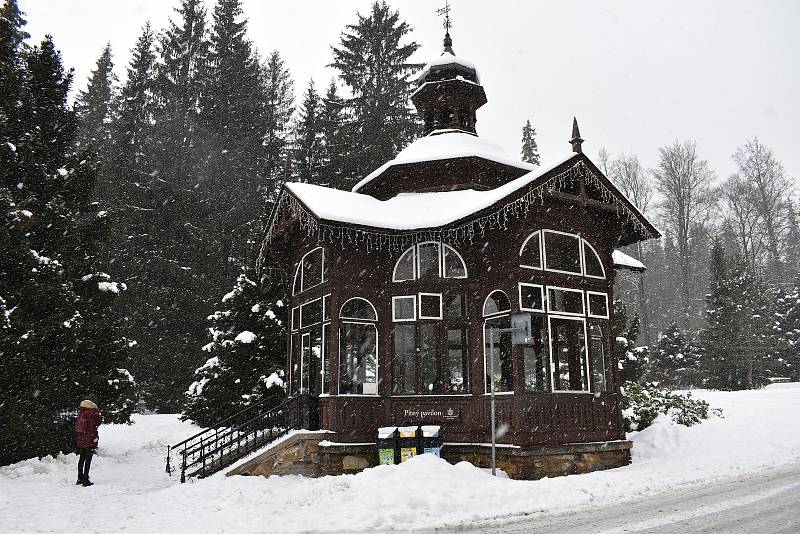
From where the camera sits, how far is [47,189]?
16.1m

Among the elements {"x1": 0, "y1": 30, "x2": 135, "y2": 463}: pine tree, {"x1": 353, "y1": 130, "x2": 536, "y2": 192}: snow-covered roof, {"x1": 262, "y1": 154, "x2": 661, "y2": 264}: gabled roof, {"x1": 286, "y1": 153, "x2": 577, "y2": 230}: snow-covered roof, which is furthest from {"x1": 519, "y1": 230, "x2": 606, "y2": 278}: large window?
{"x1": 0, "y1": 30, "x2": 135, "y2": 463}: pine tree

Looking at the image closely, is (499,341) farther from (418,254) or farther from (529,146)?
(529,146)

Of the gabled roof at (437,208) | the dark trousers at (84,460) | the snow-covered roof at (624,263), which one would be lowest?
the dark trousers at (84,460)

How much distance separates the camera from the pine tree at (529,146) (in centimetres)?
4625

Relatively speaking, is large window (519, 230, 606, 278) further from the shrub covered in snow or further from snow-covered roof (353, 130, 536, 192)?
the shrub covered in snow

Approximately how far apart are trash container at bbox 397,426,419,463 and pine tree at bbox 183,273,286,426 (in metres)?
7.57

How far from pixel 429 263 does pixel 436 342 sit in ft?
6.25

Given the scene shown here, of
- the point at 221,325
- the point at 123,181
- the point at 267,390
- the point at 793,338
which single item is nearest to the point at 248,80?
the point at 123,181

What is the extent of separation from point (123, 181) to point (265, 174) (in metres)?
8.78

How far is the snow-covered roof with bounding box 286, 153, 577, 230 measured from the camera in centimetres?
1337

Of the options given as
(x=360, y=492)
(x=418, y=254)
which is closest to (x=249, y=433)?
(x=360, y=492)

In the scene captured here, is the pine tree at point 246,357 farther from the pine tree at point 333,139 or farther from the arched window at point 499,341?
the pine tree at point 333,139

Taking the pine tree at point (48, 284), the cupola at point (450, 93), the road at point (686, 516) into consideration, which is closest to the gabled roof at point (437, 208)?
the cupola at point (450, 93)

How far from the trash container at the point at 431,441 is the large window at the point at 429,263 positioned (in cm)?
358
